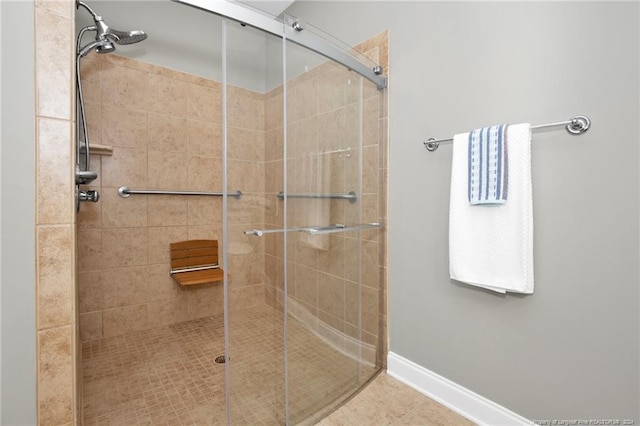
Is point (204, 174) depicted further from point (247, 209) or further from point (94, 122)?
point (247, 209)

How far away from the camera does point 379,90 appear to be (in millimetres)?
1824

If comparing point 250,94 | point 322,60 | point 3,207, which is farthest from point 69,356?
point 322,60

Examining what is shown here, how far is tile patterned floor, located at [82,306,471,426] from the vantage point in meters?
1.30

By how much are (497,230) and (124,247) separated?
92.7 inches

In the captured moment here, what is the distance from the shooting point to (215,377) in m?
1.80

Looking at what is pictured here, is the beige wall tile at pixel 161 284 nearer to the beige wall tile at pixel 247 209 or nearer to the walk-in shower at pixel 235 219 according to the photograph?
the walk-in shower at pixel 235 219

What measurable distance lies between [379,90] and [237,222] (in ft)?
3.78

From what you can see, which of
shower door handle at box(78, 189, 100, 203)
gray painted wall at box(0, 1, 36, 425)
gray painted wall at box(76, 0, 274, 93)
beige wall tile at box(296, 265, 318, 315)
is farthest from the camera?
gray painted wall at box(76, 0, 274, 93)

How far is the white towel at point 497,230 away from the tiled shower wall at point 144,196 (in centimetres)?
188

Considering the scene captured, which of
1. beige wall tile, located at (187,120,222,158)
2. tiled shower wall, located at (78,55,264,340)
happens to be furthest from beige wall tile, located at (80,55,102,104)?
beige wall tile, located at (187,120,222,158)

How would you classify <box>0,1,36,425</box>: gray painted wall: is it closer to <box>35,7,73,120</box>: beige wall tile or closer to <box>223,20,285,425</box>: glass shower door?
<box>35,7,73,120</box>: beige wall tile

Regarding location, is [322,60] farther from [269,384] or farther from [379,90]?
[269,384]

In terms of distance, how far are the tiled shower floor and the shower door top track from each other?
1.12 meters

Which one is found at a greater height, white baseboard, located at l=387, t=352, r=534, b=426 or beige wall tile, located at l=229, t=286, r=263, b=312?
beige wall tile, located at l=229, t=286, r=263, b=312
